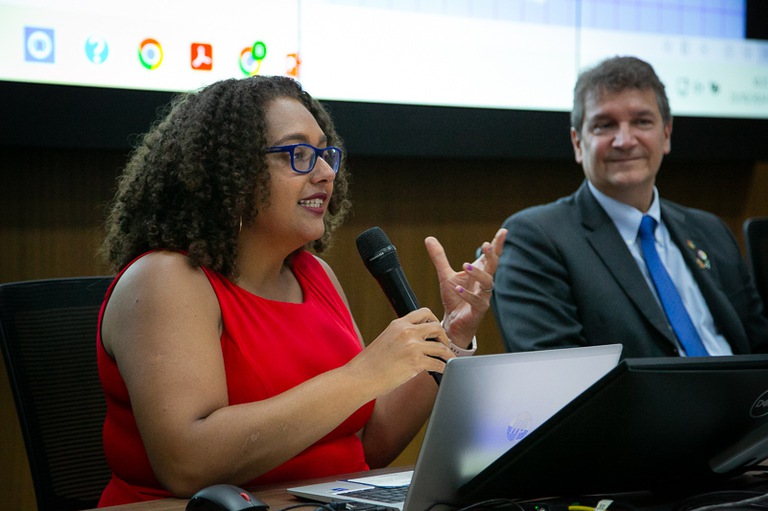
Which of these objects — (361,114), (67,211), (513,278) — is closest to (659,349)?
(513,278)

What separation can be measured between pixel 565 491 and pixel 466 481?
147mm

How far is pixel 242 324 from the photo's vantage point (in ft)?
4.83

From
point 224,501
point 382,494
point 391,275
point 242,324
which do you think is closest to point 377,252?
point 391,275

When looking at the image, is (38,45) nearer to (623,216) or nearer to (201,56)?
(201,56)

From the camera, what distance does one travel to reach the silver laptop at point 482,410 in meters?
0.97

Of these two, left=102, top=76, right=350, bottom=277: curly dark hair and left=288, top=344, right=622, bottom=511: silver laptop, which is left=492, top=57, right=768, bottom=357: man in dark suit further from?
left=288, top=344, right=622, bottom=511: silver laptop

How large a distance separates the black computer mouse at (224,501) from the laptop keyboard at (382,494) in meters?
0.15

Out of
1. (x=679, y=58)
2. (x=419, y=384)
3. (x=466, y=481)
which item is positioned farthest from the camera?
(x=679, y=58)

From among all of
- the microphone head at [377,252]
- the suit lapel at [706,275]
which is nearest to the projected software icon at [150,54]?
the microphone head at [377,252]

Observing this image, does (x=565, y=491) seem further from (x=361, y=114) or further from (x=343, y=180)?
(x=361, y=114)

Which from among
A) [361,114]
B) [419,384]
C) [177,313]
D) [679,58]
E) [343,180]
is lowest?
[419,384]

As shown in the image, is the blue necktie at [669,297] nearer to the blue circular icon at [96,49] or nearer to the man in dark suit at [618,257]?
the man in dark suit at [618,257]

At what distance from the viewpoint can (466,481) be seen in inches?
40.3

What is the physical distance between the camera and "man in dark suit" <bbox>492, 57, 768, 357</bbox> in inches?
86.2
